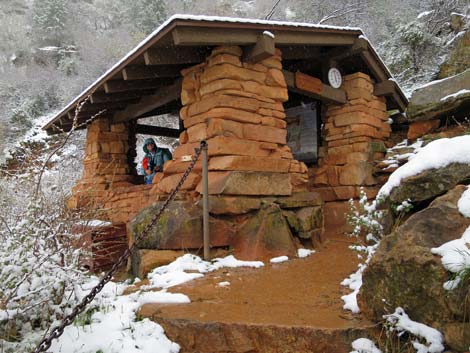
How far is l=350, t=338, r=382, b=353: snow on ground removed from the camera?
204 cm

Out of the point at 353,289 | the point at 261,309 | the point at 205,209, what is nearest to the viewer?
the point at 261,309

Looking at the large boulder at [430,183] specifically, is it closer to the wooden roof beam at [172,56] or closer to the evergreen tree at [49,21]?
the wooden roof beam at [172,56]

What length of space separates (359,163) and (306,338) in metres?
4.54

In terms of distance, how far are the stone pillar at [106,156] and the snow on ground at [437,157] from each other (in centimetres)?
609

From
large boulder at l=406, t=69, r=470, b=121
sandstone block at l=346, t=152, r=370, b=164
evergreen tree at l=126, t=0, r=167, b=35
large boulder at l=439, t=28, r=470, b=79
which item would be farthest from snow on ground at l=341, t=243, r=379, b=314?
evergreen tree at l=126, t=0, r=167, b=35

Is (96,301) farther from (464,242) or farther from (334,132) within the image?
(334,132)

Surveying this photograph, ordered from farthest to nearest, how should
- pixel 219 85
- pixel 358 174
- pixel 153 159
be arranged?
pixel 153 159 < pixel 358 174 < pixel 219 85

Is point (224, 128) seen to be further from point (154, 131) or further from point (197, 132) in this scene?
point (154, 131)

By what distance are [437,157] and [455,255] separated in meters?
1.03

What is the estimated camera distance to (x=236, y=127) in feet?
14.8

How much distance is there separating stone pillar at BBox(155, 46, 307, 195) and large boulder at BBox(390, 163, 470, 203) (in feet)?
6.20

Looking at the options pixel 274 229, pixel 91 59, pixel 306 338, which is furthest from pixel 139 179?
pixel 91 59

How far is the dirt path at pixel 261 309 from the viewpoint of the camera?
7.41 ft

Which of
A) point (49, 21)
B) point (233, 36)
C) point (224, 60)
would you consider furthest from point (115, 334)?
point (49, 21)
